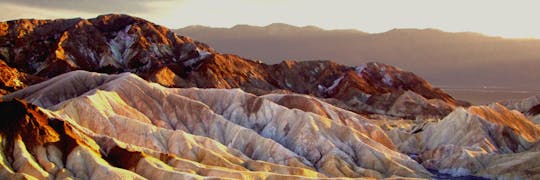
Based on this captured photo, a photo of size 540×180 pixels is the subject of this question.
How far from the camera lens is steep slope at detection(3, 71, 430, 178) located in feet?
301

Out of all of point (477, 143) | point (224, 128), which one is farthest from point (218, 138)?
point (477, 143)

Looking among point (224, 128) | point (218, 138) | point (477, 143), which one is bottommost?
point (477, 143)

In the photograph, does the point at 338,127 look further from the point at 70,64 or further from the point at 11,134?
the point at 70,64

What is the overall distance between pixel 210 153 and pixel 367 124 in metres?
43.0

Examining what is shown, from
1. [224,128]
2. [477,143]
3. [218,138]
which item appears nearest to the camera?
[218,138]

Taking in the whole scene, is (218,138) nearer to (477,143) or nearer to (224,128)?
(224,128)

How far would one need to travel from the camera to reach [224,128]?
4215 inches

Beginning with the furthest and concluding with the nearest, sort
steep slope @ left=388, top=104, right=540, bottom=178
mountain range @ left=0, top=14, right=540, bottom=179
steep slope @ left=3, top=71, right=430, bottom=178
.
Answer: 1. steep slope @ left=388, top=104, right=540, bottom=178
2. steep slope @ left=3, top=71, right=430, bottom=178
3. mountain range @ left=0, top=14, right=540, bottom=179

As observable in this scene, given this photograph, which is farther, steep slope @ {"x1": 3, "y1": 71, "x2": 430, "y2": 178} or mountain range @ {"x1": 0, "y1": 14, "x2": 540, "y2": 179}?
steep slope @ {"x1": 3, "y1": 71, "x2": 430, "y2": 178}

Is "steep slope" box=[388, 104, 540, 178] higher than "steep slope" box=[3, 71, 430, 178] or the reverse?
the reverse

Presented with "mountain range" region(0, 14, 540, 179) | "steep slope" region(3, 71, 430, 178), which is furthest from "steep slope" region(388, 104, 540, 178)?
"steep slope" region(3, 71, 430, 178)

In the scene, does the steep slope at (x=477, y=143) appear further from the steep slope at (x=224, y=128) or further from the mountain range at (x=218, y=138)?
the steep slope at (x=224, y=128)

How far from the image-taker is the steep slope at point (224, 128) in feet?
301

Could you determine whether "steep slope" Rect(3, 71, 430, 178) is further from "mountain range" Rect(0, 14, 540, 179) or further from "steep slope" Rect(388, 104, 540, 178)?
"steep slope" Rect(388, 104, 540, 178)
